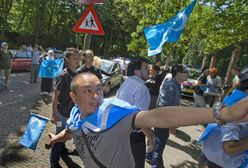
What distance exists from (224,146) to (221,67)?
2284 cm

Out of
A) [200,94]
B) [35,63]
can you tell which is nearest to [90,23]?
[200,94]

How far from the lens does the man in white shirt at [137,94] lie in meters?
4.23

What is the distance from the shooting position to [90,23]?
6605 millimetres

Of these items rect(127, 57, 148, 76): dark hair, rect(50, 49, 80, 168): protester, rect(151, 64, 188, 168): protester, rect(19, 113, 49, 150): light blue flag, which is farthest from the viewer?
rect(151, 64, 188, 168): protester

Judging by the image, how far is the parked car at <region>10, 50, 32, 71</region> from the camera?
18580 mm

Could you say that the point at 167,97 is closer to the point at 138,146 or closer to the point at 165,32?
the point at 138,146

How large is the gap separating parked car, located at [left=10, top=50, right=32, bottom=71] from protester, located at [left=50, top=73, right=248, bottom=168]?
1705 centimetres

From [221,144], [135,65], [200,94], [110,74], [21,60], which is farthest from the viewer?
[21,60]

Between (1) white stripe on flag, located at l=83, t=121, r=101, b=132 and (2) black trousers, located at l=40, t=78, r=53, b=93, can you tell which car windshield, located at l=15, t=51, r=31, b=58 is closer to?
(2) black trousers, located at l=40, t=78, r=53, b=93

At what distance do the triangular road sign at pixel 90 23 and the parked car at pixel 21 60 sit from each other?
12.9 m

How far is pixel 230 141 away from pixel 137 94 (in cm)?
181

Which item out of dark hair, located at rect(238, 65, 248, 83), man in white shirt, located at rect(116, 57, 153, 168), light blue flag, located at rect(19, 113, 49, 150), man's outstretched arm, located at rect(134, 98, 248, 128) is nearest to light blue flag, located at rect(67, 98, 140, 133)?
man's outstretched arm, located at rect(134, 98, 248, 128)

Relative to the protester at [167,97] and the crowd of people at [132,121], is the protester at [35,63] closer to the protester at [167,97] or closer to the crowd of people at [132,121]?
the protester at [167,97]

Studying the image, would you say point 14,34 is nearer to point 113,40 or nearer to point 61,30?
point 61,30
